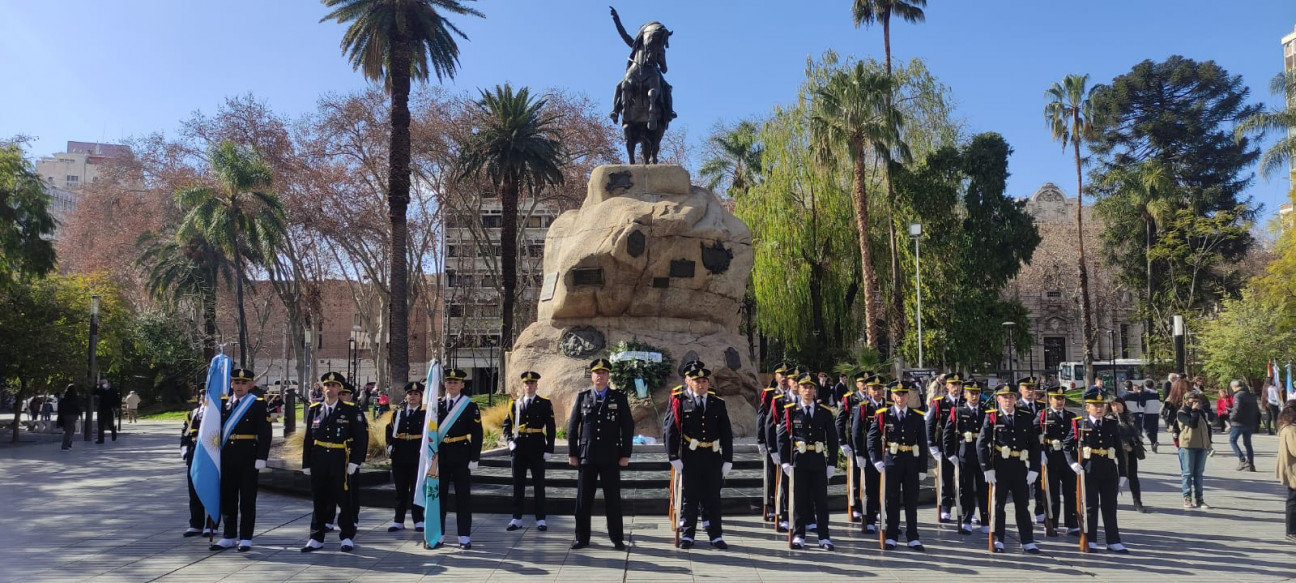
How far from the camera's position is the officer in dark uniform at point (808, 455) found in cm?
898

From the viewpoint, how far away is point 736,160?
4250 cm

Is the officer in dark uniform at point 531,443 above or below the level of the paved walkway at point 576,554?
above

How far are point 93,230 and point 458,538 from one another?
47011mm

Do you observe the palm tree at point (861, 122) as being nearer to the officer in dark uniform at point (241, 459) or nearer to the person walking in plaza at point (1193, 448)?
the person walking in plaza at point (1193, 448)

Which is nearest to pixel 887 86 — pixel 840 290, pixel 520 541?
pixel 840 290

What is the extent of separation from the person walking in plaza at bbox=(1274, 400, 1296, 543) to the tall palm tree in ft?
76.3

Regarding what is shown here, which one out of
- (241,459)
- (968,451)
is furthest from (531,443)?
(968,451)

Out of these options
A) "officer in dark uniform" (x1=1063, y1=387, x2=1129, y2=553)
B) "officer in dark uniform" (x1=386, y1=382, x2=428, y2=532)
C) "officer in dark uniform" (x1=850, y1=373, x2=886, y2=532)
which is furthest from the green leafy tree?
"officer in dark uniform" (x1=1063, y1=387, x2=1129, y2=553)

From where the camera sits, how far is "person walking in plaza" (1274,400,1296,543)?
9445 mm

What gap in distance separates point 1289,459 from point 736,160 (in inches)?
1343

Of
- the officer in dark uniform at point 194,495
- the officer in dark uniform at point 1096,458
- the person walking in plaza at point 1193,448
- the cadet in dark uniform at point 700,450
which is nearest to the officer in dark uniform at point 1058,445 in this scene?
the officer in dark uniform at point 1096,458

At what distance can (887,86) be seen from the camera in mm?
30375

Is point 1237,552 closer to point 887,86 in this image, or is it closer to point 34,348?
point 887,86

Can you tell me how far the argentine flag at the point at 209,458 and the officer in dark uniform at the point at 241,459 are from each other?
0.06 meters
